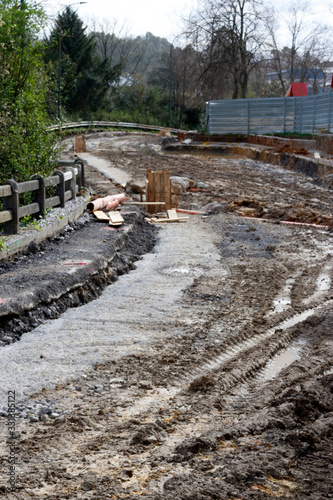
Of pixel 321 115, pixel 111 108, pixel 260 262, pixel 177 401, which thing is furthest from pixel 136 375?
pixel 111 108

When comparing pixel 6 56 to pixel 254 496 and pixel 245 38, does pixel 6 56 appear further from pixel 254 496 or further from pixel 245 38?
pixel 245 38

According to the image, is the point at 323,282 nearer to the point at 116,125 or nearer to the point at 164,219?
the point at 164,219

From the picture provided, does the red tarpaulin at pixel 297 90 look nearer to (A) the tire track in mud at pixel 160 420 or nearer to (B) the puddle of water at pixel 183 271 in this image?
(B) the puddle of water at pixel 183 271

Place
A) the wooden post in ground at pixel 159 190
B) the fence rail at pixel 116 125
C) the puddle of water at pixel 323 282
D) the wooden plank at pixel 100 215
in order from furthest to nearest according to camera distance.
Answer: the fence rail at pixel 116 125
the wooden post in ground at pixel 159 190
the wooden plank at pixel 100 215
the puddle of water at pixel 323 282

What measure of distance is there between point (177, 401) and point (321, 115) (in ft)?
88.6

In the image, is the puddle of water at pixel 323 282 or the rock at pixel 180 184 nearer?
the puddle of water at pixel 323 282

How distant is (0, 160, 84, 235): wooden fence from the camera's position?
10.3 m

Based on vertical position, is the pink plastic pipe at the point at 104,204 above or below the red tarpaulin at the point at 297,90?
below

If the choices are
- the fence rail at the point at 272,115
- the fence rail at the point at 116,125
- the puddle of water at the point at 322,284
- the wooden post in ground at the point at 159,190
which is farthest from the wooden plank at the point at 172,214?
the fence rail at the point at 116,125

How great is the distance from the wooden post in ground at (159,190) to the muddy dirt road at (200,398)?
17.8 feet

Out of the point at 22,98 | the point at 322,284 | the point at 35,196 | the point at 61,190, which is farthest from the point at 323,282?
the point at 22,98

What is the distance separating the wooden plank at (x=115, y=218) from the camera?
1346 centimetres

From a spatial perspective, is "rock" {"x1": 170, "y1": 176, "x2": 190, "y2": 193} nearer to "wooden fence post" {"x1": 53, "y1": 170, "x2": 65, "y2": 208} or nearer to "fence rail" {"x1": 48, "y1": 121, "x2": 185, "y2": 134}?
"wooden fence post" {"x1": 53, "y1": 170, "x2": 65, "y2": 208}

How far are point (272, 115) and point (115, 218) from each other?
26537 millimetres
